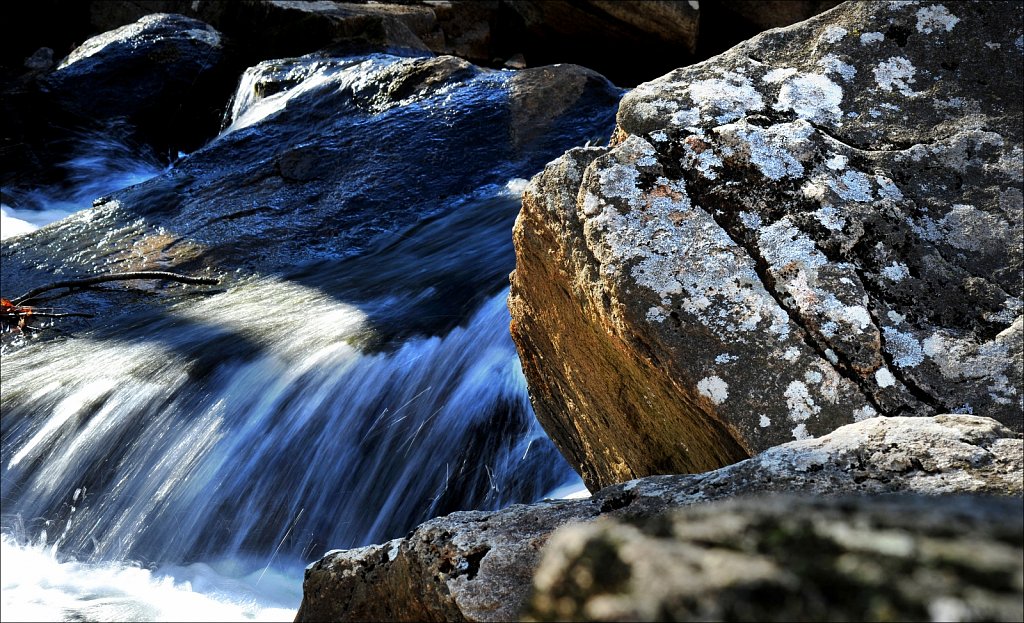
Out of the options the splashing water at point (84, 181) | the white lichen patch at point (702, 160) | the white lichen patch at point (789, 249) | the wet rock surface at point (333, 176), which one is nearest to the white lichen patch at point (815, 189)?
the white lichen patch at point (789, 249)

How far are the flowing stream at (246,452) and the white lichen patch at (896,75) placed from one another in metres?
1.98

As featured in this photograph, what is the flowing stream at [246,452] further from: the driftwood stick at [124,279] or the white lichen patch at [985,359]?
the white lichen patch at [985,359]

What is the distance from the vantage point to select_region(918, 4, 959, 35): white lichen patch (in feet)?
9.28

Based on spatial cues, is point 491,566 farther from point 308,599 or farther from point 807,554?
point 807,554

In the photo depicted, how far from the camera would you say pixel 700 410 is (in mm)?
2182

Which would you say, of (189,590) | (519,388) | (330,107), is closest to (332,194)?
(330,107)

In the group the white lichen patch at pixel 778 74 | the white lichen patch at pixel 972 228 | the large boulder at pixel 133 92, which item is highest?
the large boulder at pixel 133 92

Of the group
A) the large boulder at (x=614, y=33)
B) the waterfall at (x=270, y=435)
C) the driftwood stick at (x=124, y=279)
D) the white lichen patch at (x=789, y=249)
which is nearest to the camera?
the white lichen patch at (x=789, y=249)

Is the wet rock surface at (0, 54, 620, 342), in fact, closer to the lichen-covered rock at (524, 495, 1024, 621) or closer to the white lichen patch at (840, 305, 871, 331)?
the white lichen patch at (840, 305, 871, 331)

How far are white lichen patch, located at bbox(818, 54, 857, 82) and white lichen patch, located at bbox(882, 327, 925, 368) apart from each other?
3.19 ft

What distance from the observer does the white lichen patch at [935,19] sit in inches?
111

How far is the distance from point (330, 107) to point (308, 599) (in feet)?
20.2

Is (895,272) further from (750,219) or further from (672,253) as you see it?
(672,253)

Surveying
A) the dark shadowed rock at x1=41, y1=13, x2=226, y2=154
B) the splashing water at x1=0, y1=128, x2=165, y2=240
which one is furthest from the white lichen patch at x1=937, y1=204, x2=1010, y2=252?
the dark shadowed rock at x1=41, y1=13, x2=226, y2=154
